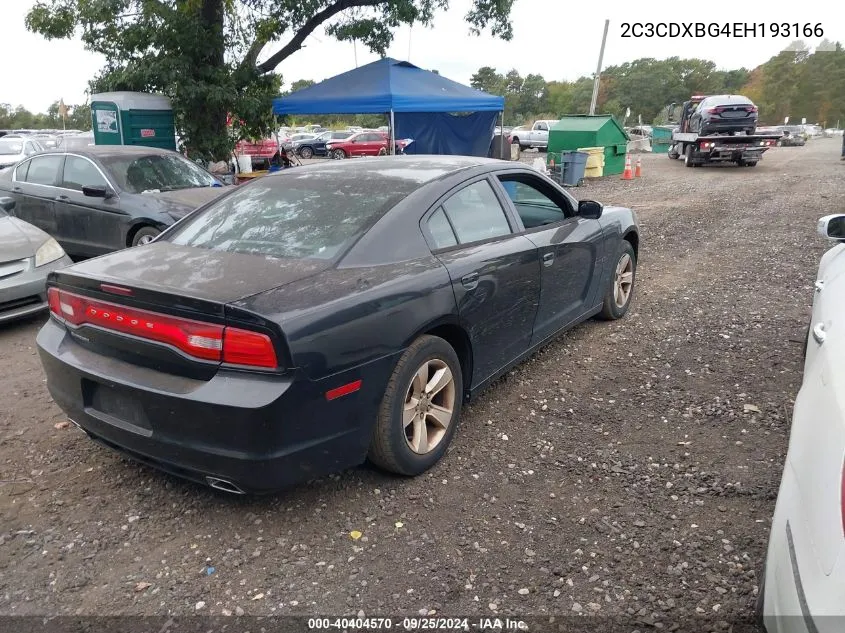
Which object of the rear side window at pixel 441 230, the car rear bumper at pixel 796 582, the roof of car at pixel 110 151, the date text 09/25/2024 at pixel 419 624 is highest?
the roof of car at pixel 110 151

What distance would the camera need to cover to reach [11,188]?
8.12 m

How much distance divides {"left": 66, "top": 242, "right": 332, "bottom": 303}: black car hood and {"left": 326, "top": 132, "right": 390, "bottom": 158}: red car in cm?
2934

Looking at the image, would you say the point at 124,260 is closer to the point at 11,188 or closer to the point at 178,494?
the point at 178,494

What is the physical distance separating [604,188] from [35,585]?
15.5 meters

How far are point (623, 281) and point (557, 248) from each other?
1.55 m

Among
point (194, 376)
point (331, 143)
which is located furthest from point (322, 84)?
point (331, 143)

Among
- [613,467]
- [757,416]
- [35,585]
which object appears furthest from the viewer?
[757,416]

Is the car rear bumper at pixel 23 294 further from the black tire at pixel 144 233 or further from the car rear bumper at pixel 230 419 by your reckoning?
the car rear bumper at pixel 230 419

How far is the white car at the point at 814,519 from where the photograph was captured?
1.48m

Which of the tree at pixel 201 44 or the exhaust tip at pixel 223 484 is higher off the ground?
the tree at pixel 201 44

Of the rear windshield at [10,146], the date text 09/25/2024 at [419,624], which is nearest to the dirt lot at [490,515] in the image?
the date text 09/25/2024 at [419,624]

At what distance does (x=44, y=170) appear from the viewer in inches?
313

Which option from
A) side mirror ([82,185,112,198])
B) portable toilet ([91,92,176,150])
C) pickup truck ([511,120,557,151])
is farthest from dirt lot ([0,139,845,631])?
pickup truck ([511,120,557,151])

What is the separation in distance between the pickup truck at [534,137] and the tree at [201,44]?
1932cm
